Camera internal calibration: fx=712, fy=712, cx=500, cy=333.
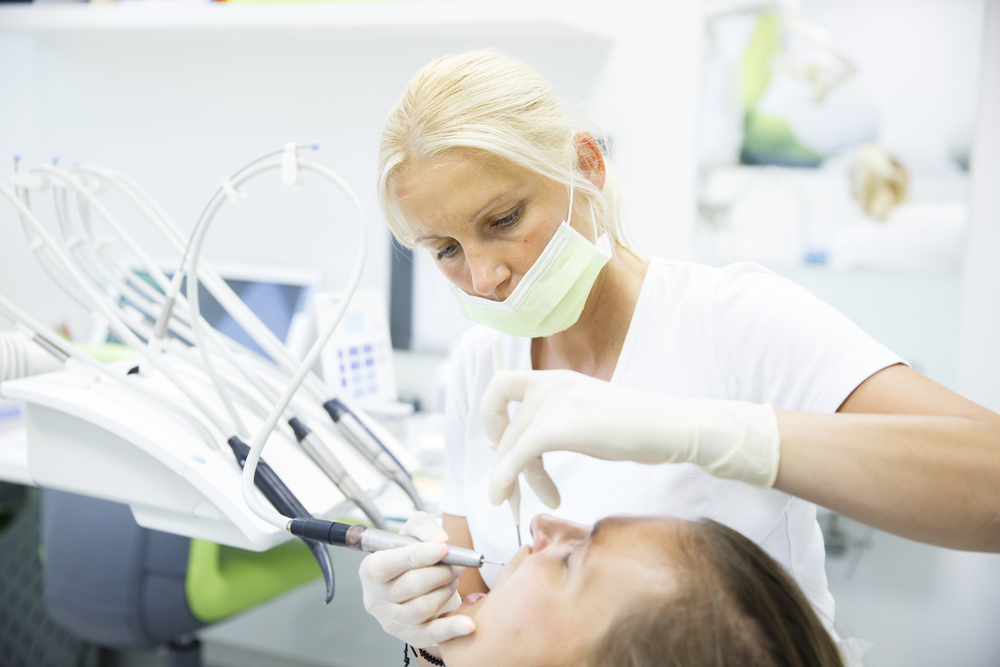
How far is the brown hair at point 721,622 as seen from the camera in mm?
670

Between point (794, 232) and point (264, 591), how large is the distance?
63.8 inches

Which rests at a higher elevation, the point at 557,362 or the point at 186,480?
the point at 557,362

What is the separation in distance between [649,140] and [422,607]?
157 centimetres

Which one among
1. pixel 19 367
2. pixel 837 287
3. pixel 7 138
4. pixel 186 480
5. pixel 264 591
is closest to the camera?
pixel 186 480

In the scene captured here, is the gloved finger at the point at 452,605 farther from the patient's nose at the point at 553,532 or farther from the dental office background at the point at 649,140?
the dental office background at the point at 649,140

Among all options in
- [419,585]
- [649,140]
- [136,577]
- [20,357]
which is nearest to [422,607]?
[419,585]

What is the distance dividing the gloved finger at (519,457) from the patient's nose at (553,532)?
124 millimetres

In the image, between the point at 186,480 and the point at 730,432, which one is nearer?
the point at 730,432

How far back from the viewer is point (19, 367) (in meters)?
1.45

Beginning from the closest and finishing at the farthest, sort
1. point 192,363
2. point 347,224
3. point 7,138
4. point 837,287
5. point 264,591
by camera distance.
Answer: point 192,363
point 264,591
point 837,287
point 347,224
point 7,138

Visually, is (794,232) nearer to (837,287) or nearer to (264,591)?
(837,287)

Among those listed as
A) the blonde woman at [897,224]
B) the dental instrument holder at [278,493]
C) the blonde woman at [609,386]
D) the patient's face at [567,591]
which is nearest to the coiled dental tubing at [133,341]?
the dental instrument holder at [278,493]

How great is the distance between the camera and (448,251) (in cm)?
99

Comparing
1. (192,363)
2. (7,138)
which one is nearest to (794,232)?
(192,363)
